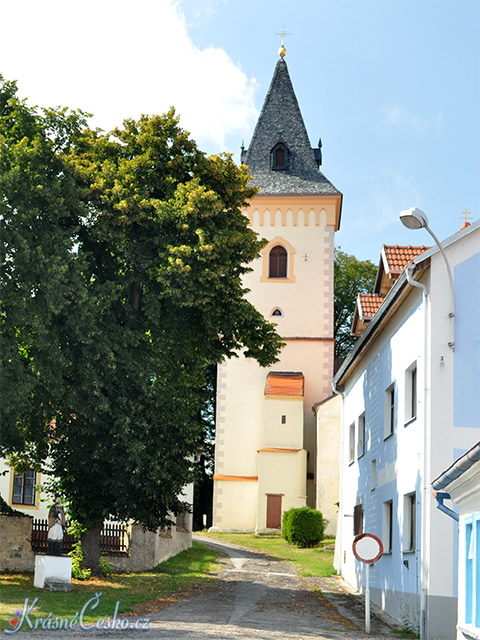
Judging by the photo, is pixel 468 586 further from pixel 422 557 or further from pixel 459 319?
pixel 459 319

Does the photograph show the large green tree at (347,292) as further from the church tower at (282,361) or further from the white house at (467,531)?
the white house at (467,531)

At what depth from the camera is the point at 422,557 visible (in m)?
14.1

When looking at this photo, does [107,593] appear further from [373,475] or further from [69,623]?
[373,475]

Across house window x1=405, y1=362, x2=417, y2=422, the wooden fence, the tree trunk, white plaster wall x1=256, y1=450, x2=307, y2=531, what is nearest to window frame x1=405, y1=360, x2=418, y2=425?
house window x1=405, y1=362, x2=417, y2=422

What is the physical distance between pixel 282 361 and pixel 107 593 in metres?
28.9

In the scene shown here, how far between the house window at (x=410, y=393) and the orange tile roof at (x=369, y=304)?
5.89 metres

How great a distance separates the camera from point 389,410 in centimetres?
1839

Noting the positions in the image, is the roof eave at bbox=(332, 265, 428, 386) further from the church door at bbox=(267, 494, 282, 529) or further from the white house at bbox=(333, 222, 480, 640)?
the church door at bbox=(267, 494, 282, 529)

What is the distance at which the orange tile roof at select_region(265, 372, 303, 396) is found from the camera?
4359cm

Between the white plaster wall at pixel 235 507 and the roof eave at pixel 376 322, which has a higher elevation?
the roof eave at pixel 376 322

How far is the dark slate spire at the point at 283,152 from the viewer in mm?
48250

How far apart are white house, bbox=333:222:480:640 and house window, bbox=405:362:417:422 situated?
2 cm

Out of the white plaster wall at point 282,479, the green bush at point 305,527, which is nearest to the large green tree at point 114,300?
the green bush at point 305,527

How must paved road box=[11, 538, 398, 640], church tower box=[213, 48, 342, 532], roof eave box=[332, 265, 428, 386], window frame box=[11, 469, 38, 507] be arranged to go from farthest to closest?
church tower box=[213, 48, 342, 532] → window frame box=[11, 469, 38, 507] → roof eave box=[332, 265, 428, 386] → paved road box=[11, 538, 398, 640]
